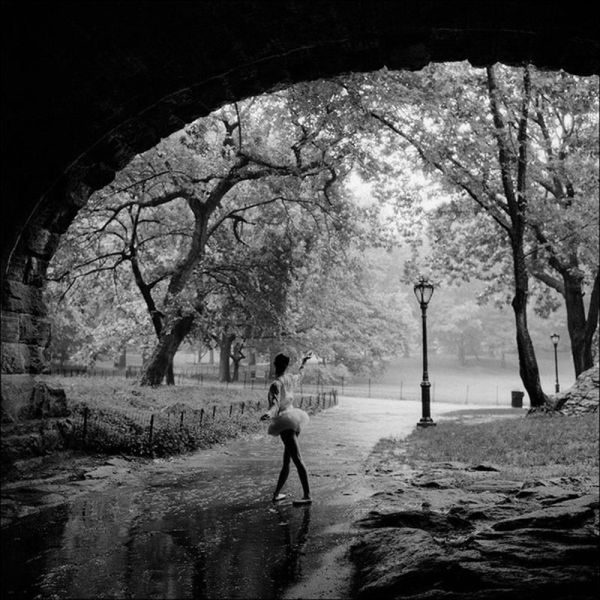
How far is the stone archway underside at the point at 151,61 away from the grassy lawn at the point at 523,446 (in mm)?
6120

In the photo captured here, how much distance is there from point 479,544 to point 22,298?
5.06 m

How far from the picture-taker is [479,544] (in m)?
4.16

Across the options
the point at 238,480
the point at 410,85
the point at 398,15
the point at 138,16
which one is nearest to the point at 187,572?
the point at 238,480

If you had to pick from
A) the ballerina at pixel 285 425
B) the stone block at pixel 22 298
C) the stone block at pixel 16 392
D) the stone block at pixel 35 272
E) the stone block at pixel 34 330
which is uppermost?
the stone block at pixel 35 272

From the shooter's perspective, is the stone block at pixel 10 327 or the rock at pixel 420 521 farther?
the stone block at pixel 10 327

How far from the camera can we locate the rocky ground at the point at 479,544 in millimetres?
3500

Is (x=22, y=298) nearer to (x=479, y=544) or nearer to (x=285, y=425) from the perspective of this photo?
(x=285, y=425)

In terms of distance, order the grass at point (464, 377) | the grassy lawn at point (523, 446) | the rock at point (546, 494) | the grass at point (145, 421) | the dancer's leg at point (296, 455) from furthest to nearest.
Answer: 1. the grass at point (464, 377)
2. the grassy lawn at point (523, 446)
3. the grass at point (145, 421)
4. the dancer's leg at point (296, 455)
5. the rock at point (546, 494)

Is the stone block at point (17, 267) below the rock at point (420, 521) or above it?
above

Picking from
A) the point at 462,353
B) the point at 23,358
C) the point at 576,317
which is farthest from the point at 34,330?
the point at 462,353

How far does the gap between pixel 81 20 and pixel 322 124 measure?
8.52 m

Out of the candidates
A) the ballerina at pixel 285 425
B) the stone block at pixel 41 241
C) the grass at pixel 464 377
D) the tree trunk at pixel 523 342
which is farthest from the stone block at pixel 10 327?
the grass at pixel 464 377

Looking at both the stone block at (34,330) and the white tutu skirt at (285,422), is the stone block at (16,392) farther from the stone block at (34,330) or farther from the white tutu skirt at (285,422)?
the white tutu skirt at (285,422)

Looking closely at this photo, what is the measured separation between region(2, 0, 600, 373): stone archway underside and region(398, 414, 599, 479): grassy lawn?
6.12m
